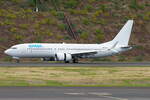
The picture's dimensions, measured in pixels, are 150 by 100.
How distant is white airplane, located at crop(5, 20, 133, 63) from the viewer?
62.1 m

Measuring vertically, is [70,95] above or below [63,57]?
below

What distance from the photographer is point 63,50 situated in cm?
6425

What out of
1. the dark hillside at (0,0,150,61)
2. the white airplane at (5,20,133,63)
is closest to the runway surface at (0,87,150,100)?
the white airplane at (5,20,133,63)

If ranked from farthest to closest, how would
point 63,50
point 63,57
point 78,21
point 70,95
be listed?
point 78,21, point 63,50, point 63,57, point 70,95

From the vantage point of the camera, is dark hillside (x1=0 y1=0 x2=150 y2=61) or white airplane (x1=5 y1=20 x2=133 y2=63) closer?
white airplane (x1=5 y1=20 x2=133 y2=63)

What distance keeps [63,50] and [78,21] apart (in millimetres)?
23355

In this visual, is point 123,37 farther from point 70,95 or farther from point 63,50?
point 70,95

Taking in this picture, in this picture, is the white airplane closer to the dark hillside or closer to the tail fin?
the tail fin

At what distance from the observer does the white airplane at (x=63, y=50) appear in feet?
204

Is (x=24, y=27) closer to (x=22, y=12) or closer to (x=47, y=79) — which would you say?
(x=22, y=12)

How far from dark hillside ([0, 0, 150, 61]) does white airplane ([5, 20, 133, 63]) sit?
7046mm

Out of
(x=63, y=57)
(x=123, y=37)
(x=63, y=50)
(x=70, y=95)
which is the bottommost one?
(x=70, y=95)

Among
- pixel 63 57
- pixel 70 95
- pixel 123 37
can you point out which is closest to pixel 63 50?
pixel 63 57

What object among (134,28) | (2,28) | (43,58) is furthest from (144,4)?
(43,58)
